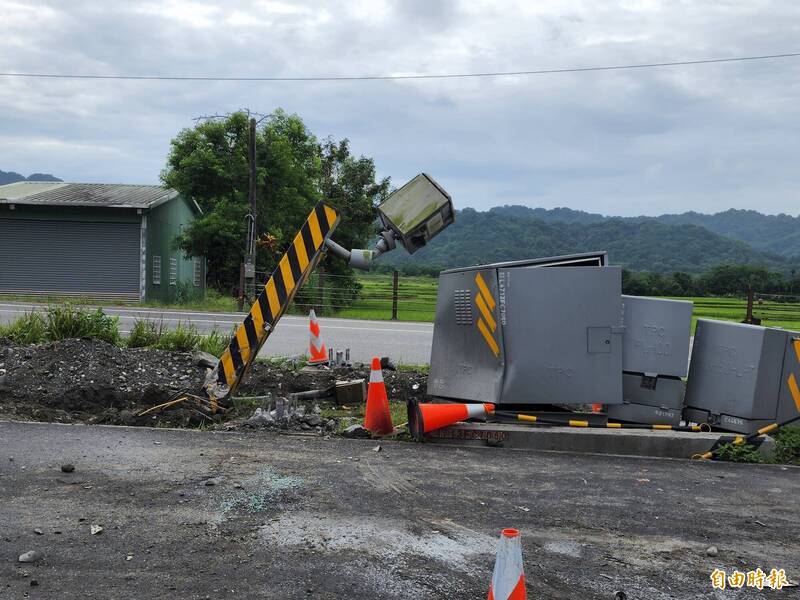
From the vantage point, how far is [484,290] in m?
6.48

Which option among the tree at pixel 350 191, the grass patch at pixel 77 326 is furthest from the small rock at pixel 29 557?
the tree at pixel 350 191

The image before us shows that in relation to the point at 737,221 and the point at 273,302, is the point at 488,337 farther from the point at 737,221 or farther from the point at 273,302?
the point at 737,221

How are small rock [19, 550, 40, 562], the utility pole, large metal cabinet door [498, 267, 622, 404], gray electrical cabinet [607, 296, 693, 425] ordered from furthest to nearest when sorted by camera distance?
1. the utility pole
2. gray electrical cabinet [607, 296, 693, 425]
3. large metal cabinet door [498, 267, 622, 404]
4. small rock [19, 550, 40, 562]

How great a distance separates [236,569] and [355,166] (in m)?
36.2

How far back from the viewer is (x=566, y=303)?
6301 millimetres

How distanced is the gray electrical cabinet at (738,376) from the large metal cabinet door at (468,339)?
2037 mm

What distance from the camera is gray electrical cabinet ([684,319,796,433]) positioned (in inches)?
255

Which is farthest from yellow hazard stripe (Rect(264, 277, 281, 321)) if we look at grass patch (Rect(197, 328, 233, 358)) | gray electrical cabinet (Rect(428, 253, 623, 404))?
grass patch (Rect(197, 328, 233, 358))

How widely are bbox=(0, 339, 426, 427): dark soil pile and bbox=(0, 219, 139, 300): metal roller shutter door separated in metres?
19.3

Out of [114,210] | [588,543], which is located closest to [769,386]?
[588,543]

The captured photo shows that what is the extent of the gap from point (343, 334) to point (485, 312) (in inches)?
379

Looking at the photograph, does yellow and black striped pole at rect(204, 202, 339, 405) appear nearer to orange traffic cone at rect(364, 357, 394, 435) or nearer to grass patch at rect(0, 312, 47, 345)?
orange traffic cone at rect(364, 357, 394, 435)

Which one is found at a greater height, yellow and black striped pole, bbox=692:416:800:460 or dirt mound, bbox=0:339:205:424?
yellow and black striped pole, bbox=692:416:800:460

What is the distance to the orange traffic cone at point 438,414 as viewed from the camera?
607 centimetres
